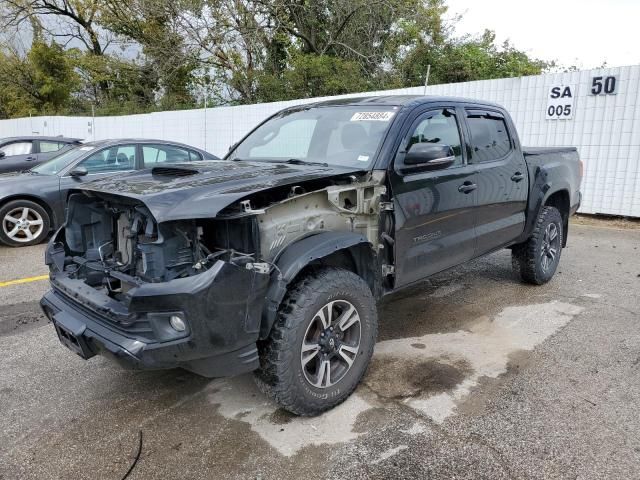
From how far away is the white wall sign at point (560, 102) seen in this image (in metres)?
8.54

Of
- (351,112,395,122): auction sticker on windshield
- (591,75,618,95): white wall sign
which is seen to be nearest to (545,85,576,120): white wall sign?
(591,75,618,95): white wall sign

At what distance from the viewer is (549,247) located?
5.35 metres

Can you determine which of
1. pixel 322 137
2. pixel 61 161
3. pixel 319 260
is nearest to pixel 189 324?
pixel 319 260

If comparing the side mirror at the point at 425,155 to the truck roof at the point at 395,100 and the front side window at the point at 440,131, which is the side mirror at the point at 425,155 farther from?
the truck roof at the point at 395,100

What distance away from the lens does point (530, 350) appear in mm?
3820

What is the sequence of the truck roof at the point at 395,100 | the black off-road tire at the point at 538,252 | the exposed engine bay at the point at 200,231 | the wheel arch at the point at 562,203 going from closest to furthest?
the exposed engine bay at the point at 200,231 < the truck roof at the point at 395,100 < the black off-road tire at the point at 538,252 < the wheel arch at the point at 562,203

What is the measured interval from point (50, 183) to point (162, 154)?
163cm

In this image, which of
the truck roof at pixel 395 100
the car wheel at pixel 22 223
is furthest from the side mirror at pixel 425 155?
the car wheel at pixel 22 223

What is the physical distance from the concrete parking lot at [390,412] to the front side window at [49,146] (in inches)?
269

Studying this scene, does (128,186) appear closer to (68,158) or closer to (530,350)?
(530,350)

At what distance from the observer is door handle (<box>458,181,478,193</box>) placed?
12.8 ft

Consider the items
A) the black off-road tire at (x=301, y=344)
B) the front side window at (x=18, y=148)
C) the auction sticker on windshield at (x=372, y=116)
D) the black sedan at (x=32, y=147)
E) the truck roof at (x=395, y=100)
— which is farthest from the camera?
the front side window at (x=18, y=148)

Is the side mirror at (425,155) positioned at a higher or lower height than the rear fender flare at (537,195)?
higher

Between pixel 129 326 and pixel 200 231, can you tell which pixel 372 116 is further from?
pixel 129 326
